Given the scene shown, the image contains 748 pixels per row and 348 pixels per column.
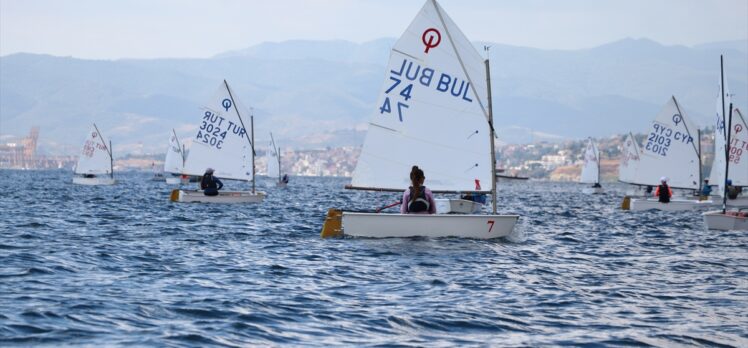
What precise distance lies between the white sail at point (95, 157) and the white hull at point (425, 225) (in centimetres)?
8383

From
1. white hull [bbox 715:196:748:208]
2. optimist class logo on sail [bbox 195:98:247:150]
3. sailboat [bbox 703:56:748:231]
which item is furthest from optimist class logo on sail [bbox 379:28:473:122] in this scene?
white hull [bbox 715:196:748:208]

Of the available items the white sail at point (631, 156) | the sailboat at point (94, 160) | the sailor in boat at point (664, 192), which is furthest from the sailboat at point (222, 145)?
the white sail at point (631, 156)

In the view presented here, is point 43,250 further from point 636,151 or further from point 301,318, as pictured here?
point 636,151

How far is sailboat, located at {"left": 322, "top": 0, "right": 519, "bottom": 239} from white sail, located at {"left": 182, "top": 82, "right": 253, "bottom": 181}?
92.1 feet

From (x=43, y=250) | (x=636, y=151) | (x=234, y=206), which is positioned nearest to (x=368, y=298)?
(x=43, y=250)

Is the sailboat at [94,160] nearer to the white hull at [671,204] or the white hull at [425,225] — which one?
the white hull at [671,204]

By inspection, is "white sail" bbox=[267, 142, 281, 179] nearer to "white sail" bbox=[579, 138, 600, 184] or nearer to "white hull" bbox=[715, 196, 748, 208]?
"white sail" bbox=[579, 138, 600, 184]

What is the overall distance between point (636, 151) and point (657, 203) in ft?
158

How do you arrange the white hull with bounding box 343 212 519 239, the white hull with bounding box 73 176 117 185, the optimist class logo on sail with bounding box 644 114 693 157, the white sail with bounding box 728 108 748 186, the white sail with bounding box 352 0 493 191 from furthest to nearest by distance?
the white hull with bounding box 73 176 117 185 → the optimist class logo on sail with bounding box 644 114 693 157 → the white sail with bounding box 728 108 748 186 → the white sail with bounding box 352 0 493 191 → the white hull with bounding box 343 212 519 239

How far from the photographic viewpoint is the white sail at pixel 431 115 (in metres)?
30.8

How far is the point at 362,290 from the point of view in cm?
2072

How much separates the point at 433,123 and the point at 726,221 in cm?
1400

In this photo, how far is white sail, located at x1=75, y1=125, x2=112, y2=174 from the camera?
11038cm

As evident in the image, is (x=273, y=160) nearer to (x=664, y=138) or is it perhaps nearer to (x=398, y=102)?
(x=664, y=138)
